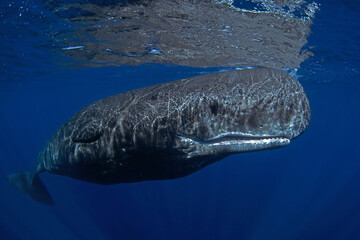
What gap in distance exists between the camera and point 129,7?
32.0 feet

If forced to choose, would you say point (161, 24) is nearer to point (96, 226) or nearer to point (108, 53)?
point (108, 53)

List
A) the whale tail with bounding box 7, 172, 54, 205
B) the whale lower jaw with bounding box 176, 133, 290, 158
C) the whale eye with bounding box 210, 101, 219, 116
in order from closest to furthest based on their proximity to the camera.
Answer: the whale lower jaw with bounding box 176, 133, 290, 158, the whale eye with bounding box 210, 101, 219, 116, the whale tail with bounding box 7, 172, 54, 205

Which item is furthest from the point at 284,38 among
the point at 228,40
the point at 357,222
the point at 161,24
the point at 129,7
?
the point at 357,222

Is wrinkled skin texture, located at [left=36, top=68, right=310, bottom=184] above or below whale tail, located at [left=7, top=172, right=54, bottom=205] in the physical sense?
above

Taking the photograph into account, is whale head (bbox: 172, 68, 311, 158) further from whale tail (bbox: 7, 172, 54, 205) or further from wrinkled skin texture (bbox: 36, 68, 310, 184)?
whale tail (bbox: 7, 172, 54, 205)

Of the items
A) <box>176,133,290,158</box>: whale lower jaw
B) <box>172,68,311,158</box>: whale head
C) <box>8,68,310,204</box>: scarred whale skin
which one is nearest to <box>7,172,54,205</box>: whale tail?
<box>8,68,310,204</box>: scarred whale skin

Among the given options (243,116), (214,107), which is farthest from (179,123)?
(243,116)

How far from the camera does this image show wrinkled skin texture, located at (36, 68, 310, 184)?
3189 millimetres

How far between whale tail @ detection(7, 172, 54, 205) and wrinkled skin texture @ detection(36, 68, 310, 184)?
448 cm

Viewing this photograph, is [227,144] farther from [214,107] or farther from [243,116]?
[214,107]

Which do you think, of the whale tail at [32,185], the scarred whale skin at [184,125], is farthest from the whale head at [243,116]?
the whale tail at [32,185]

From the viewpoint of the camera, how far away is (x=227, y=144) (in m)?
3.25

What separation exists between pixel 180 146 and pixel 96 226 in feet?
69.2

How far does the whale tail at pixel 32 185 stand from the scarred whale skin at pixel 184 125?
4.39 m
